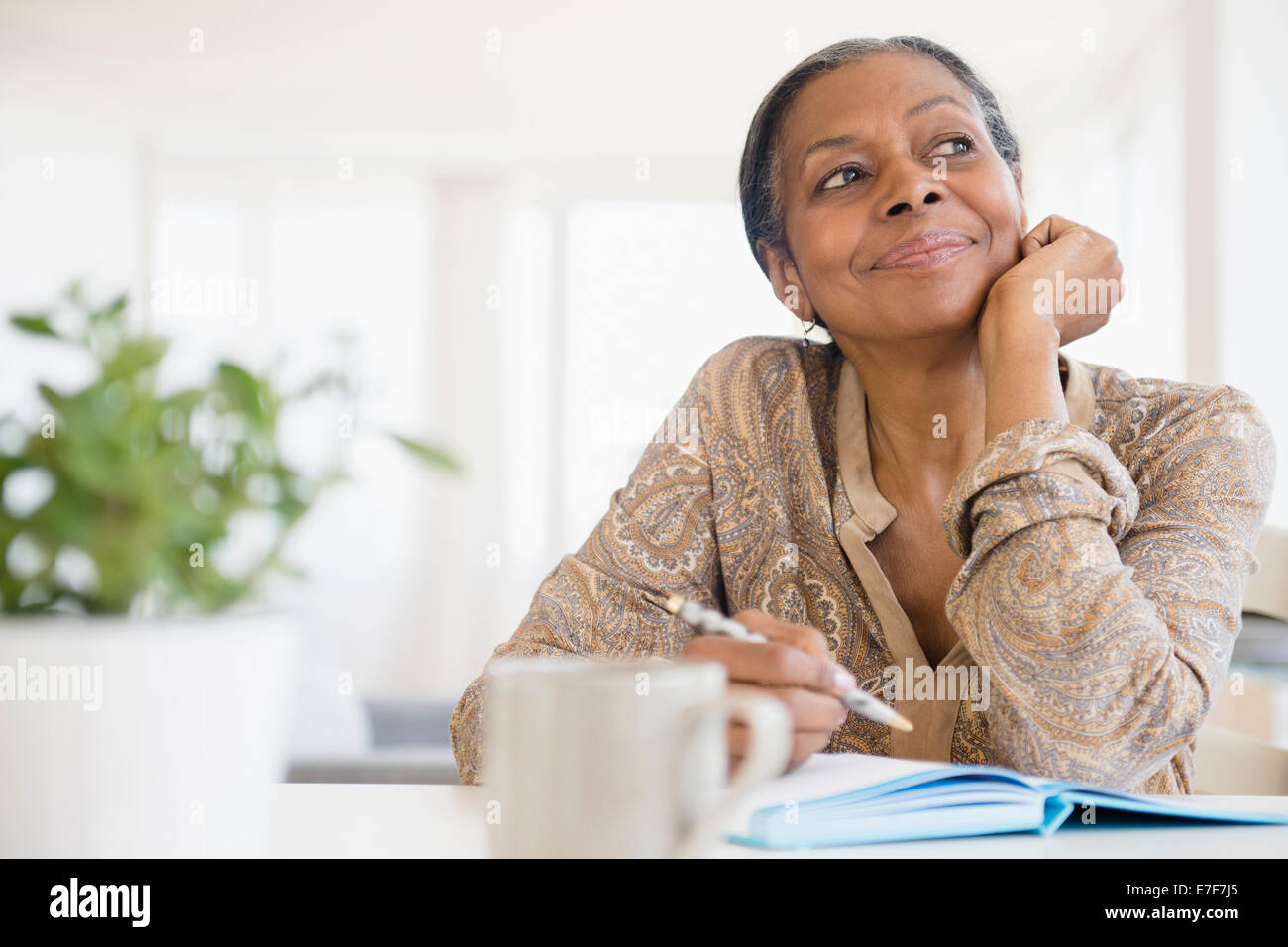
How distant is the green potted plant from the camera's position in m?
0.34

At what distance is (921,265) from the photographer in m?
1.21

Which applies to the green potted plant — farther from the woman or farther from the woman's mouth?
the woman's mouth

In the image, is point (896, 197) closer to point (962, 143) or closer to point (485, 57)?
point (962, 143)

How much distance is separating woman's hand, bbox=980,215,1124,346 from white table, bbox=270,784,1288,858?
1.72 ft

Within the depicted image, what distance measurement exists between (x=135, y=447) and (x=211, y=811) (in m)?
0.15

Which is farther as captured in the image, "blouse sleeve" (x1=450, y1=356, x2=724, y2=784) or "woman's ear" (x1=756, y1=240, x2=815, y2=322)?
"woman's ear" (x1=756, y1=240, x2=815, y2=322)

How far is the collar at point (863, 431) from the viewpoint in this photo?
3.93 feet

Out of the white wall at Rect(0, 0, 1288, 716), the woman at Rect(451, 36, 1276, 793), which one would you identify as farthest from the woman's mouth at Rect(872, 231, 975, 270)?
the white wall at Rect(0, 0, 1288, 716)

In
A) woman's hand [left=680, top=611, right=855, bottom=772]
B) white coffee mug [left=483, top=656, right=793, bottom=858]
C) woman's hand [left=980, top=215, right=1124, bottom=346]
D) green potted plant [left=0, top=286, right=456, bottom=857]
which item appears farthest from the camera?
woman's hand [left=980, top=215, right=1124, bottom=346]

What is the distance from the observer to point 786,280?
1.48 meters

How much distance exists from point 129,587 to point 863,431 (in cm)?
107

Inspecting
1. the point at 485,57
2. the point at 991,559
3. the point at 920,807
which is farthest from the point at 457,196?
the point at 920,807

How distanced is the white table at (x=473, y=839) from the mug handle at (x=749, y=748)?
135 millimetres
